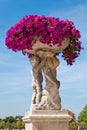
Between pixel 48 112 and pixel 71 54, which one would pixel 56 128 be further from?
pixel 71 54

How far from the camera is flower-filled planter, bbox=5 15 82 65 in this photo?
42.5ft

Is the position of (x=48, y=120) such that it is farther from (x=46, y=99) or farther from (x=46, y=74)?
(x=46, y=74)

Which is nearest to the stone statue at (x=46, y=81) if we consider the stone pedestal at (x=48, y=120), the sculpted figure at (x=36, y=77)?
the sculpted figure at (x=36, y=77)

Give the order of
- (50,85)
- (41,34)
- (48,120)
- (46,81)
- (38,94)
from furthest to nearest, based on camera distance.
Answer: (46,81) → (50,85) → (38,94) → (41,34) → (48,120)

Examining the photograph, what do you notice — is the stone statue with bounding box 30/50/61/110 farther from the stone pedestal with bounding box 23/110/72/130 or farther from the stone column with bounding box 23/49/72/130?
the stone pedestal with bounding box 23/110/72/130

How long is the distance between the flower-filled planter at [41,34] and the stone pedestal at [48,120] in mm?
1826

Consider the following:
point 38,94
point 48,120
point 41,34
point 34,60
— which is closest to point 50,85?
point 38,94

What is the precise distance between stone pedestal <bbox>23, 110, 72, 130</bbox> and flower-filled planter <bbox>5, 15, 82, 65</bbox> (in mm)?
1826

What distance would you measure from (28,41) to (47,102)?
178 cm

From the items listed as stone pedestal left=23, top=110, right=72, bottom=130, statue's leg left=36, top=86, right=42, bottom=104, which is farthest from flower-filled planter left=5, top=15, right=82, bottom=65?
stone pedestal left=23, top=110, right=72, bottom=130

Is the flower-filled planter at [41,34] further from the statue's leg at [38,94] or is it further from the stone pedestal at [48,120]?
the stone pedestal at [48,120]

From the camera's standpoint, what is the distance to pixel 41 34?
510 inches

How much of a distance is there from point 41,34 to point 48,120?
2387 mm

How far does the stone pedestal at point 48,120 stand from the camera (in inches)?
496
